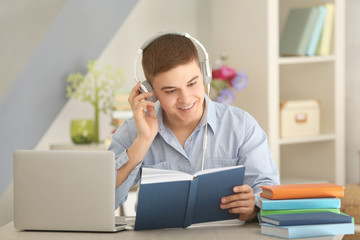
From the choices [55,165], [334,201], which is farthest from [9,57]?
[334,201]

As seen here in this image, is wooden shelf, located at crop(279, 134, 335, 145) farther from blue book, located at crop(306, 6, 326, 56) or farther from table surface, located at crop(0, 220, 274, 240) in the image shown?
table surface, located at crop(0, 220, 274, 240)

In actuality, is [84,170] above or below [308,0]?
below

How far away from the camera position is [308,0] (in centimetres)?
363

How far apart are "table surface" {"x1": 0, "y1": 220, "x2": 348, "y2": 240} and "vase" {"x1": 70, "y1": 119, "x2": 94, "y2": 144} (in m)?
1.53

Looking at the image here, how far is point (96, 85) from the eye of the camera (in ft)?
11.0

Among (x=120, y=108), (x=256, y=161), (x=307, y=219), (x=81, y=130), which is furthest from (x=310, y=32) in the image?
(x=307, y=219)

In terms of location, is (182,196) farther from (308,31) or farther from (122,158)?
(308,31)

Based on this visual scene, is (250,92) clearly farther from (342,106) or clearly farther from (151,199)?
(151,199)

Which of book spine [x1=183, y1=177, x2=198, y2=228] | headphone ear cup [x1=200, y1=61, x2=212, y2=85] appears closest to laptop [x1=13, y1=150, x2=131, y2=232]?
book spine [x1=183, y1=177, x2=198, y2=228]

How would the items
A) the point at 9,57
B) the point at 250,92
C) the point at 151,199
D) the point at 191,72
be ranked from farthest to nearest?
the point at 250,92, the point at 9,57, the point at 191,72, the point at 151,199

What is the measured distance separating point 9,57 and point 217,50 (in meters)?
1.23

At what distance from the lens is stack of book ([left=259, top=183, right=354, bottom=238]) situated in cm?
158

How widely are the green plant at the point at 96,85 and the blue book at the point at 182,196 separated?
1.68 meters

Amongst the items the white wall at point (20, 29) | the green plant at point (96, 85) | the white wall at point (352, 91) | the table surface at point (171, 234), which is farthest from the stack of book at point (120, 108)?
the table surface at point (171, 234)
